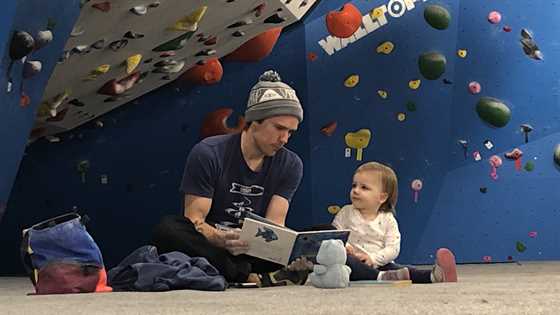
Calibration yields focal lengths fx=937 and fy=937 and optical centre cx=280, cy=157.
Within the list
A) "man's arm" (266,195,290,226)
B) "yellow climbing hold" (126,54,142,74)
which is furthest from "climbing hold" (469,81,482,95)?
"man's arm" (266,195,290,226)

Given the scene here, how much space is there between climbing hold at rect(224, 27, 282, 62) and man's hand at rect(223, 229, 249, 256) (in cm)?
285

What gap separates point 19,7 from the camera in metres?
3.04

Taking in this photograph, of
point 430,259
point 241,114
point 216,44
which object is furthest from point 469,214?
point 216,44

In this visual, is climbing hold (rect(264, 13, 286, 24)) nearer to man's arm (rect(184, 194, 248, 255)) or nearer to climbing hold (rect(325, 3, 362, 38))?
climbing hold (rect(325, 3, 362, 38))

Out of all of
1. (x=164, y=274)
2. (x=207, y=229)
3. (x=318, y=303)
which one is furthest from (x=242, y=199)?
(x=318, y=303)

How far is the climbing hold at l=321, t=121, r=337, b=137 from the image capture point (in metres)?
6.01

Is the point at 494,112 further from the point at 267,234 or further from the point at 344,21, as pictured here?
the point at 267,234

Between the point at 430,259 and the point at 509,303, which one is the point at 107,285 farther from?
the point at 430,259

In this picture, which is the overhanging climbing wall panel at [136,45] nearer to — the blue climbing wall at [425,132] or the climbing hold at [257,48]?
the climbing hold at [257,48]

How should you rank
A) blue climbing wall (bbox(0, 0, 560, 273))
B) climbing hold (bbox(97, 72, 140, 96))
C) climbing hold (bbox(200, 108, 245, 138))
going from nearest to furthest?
climbing hold (bbox(97, 72, 140, 96)) < climbing hold (bbox(200, 108, 245, 138)) < blue climbing wall (bbox(0, 0, 560, 273))

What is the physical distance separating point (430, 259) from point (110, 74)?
246 centimetres

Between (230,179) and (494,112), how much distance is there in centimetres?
308

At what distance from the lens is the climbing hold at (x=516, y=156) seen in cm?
602

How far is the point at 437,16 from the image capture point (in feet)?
19.5
